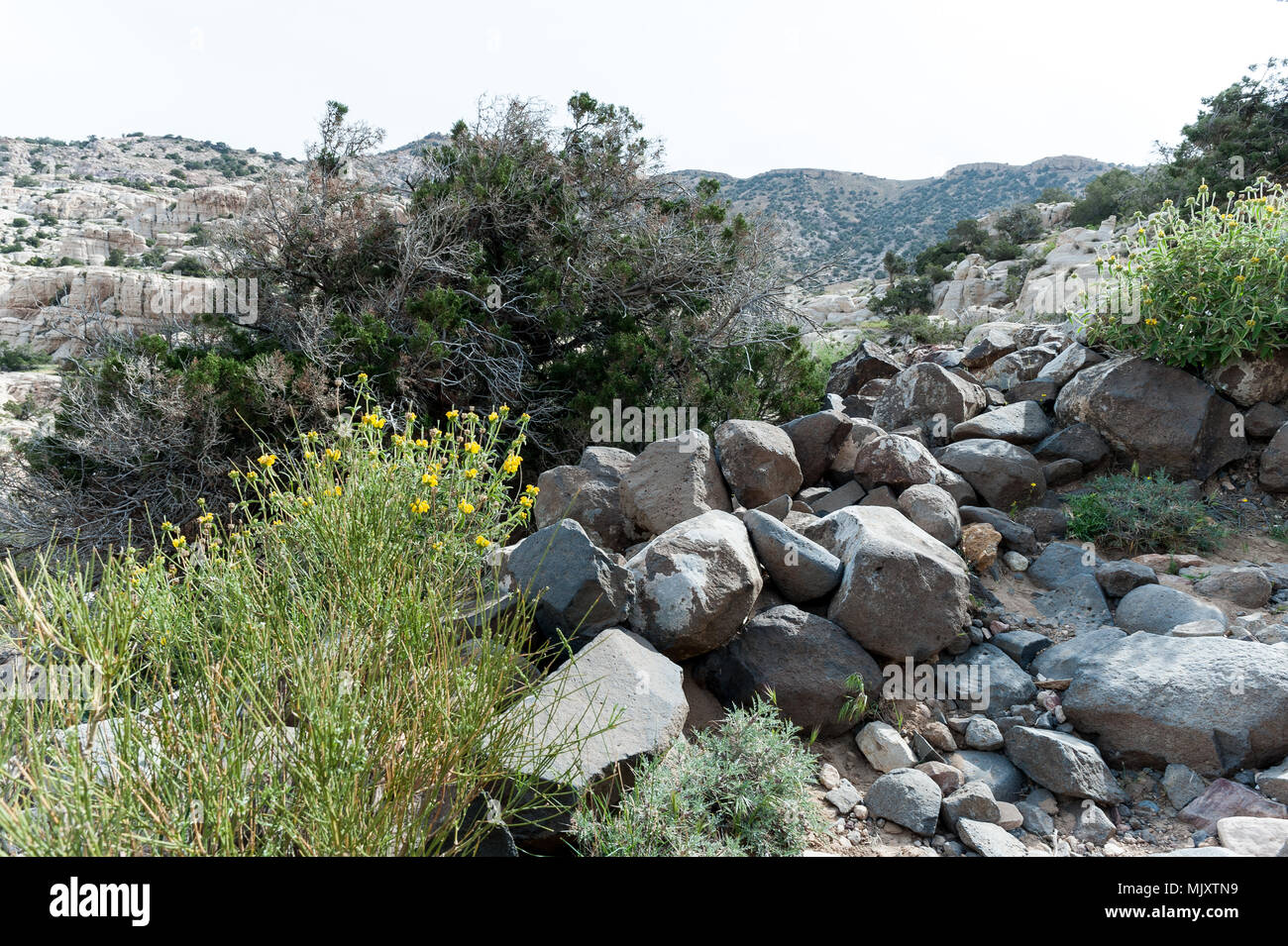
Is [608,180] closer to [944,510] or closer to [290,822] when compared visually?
[944,510]

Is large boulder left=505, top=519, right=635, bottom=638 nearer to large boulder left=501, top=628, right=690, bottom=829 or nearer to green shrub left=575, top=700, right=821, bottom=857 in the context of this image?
large boulder left=501, top=628, right=690, bottom=829

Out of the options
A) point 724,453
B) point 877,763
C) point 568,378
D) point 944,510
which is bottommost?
point 877,763

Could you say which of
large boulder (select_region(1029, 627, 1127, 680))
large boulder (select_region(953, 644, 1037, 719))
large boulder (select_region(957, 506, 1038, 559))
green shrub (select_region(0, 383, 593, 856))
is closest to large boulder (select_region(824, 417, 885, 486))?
large boulder (select_region(957, 506, 1038, 559))

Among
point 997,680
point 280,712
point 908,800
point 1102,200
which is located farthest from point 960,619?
point 1102,200

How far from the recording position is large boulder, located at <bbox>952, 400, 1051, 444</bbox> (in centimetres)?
595

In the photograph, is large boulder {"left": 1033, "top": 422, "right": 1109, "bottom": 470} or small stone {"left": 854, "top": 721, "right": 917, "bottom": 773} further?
large boulder {"left": 1033, "top": 422, "right": 1109, "bottom": 470}

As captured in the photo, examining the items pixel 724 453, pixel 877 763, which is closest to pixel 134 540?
pixel 724 453

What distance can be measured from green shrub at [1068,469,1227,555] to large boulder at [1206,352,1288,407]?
3.62 feet

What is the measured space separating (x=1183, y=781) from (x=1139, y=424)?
340 centimetres

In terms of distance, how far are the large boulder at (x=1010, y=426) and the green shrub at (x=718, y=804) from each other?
3930 mm

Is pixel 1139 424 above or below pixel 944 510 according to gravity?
above

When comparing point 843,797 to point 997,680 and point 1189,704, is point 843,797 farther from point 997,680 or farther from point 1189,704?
point 1189,704

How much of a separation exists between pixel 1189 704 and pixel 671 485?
2.88 metres

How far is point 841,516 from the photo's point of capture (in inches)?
168
